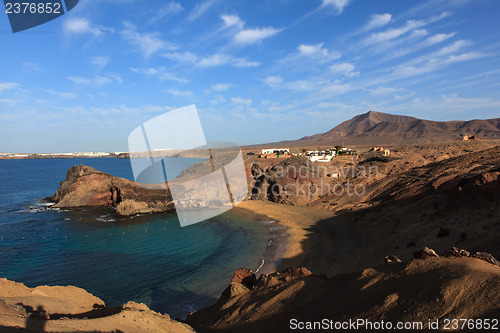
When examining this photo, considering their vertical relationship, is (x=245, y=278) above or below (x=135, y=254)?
above

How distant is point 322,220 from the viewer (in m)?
30.9

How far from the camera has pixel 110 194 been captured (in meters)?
44.8

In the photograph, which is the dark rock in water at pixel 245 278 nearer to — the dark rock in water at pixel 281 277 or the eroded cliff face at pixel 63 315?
the dark rock in water at pixel 281 277

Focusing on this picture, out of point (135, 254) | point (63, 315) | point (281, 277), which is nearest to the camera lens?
point (63, 315)

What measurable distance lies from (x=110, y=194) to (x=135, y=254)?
1003 inches

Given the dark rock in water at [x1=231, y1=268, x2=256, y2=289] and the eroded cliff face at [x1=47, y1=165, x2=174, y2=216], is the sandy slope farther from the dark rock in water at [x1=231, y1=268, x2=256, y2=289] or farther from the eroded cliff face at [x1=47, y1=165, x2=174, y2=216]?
the eroded cliff face at [x1=47, y1=165, x2=174, y2=216]

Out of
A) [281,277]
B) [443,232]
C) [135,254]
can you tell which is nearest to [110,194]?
[135,254]

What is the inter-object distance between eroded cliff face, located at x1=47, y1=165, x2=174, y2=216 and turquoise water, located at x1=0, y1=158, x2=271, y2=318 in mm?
3843

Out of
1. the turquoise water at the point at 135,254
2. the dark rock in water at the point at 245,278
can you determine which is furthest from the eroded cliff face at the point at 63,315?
the turquoise water at the point at 135,254

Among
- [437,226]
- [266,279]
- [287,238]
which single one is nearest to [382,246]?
[437,226]

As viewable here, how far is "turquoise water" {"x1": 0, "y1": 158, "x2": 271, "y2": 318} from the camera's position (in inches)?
674

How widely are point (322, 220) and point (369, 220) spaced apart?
562 centimetres

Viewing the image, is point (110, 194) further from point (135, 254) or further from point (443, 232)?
point (443, 232)

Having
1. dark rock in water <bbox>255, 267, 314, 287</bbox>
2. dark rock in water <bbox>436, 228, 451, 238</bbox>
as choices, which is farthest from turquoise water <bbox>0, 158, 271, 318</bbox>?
dark rock in water <bbox>436, 228, 451, 238</bbox>
